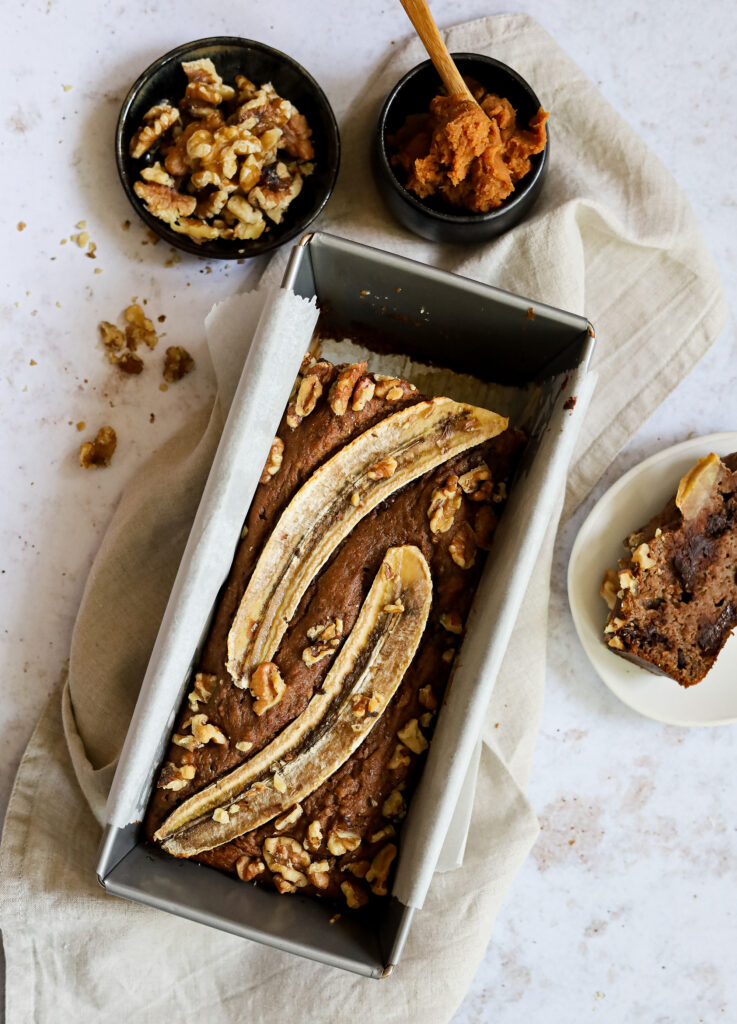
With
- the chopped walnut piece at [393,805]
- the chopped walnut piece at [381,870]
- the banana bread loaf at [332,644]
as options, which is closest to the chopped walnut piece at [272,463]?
the banana bread loaf at [332,644]

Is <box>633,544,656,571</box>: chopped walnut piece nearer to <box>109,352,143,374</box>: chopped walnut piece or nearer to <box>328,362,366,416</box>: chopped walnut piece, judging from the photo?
<box>328,362,366,416</box>: chopped walnut piece

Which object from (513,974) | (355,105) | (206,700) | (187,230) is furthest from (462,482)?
(513,974)

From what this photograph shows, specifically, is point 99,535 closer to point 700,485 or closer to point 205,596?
point 205,596

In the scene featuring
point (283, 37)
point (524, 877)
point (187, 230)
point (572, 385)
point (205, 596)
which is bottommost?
point (524, 877)

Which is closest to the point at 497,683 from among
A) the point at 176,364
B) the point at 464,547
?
the point at 464,547

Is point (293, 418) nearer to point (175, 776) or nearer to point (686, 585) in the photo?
point (175, 776)

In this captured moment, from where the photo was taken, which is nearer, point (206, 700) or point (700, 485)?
point (206, 700)
